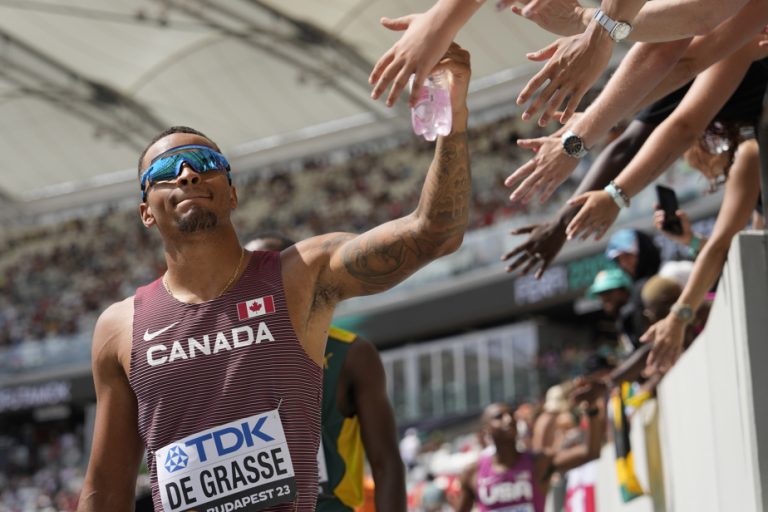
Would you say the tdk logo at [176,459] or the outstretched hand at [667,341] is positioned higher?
the outstretched hand at [667,341]

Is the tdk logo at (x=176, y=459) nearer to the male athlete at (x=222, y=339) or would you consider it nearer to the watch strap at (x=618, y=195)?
the male athlete at (x=222, y=339)

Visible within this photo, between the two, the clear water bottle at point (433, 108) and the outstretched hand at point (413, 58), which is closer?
the outstretched hand at point (413, 58)

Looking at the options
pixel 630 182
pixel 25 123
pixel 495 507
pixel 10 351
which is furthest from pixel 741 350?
pixel 10 351

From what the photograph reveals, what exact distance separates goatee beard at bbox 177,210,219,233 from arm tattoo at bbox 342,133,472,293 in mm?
342

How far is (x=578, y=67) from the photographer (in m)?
2.42

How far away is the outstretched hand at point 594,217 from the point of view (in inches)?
128

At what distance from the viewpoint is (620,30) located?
8.22ft

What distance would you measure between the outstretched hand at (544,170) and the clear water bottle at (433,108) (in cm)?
37

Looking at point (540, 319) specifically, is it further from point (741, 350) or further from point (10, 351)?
point (741, 350)

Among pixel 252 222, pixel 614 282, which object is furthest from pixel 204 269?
pixel 252 222

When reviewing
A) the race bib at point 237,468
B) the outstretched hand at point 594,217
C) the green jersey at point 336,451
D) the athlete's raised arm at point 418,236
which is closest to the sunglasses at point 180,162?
the athlete's raised arm at point 418,236

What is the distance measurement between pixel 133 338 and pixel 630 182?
146 cm

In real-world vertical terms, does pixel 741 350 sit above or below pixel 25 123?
below

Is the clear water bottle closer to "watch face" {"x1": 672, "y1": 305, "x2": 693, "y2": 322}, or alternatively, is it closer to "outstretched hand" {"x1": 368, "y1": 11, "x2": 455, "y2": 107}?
"outstretched hand" {"x1": 368, "y1": 11, "x2": 455, "y2": 107}
